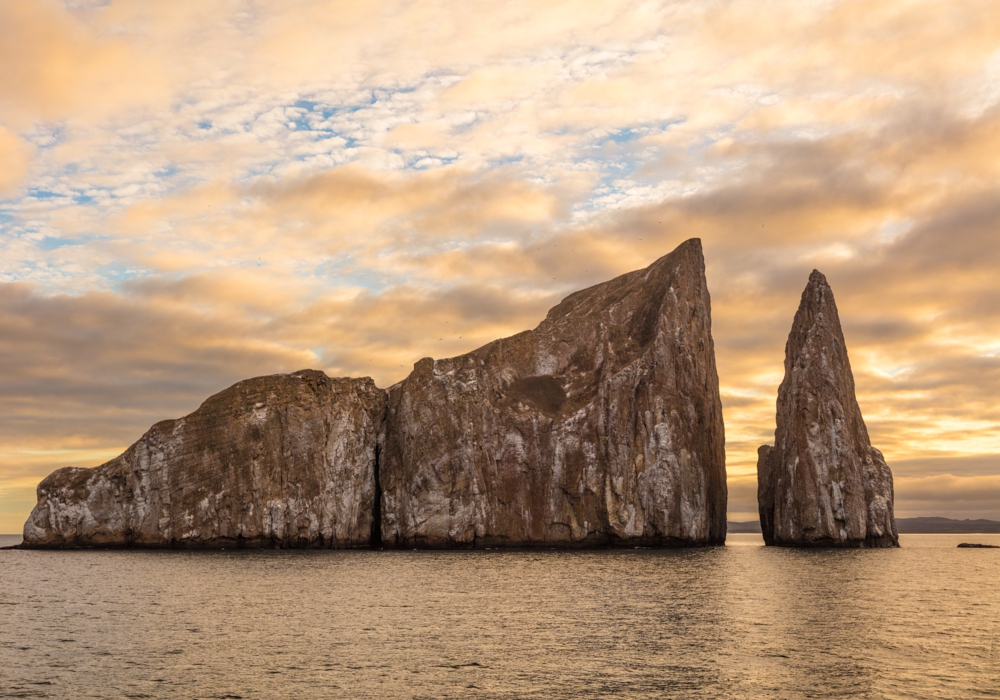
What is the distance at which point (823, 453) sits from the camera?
114625 mm

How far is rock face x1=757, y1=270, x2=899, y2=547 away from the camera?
11375 cm

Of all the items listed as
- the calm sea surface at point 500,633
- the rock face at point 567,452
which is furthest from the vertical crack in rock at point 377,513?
the calm sea surface at point 500,633

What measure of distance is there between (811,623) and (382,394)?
295ft

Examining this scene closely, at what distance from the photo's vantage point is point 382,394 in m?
128

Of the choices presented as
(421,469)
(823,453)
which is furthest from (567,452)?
(823,453)

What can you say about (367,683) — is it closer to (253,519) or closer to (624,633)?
(624,633)

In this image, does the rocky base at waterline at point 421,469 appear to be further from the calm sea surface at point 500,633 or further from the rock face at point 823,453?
the calm sea surface at point 500,633

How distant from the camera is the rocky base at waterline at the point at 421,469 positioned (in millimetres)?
116062

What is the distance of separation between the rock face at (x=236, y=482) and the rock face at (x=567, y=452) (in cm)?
682

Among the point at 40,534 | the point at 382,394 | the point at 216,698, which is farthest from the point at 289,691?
the point at 40,534

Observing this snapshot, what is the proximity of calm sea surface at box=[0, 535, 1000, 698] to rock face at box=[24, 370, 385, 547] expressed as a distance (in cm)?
3561

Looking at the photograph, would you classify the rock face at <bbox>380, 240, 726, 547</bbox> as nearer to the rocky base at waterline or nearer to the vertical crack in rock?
the rocky base at waterline

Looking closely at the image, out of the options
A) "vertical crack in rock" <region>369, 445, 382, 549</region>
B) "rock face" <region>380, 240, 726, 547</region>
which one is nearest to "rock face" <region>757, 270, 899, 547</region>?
"rock face" <region>380, 240, 726, 547</region>

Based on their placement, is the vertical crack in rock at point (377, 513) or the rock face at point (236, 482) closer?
the rock face at point (236, 482)
